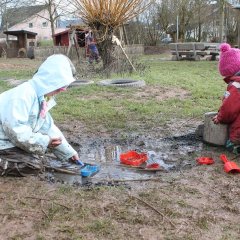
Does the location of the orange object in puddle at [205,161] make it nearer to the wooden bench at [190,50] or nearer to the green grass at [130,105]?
the green grass at [130,105]

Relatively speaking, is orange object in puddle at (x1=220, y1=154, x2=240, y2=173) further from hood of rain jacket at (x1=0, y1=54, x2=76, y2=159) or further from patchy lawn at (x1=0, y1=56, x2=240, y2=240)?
hood of rain jacket at (x1=0, y1=54, x2=76, y2=159)

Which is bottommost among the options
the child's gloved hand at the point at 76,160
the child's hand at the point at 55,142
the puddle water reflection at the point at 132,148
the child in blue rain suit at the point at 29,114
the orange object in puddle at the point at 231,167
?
the puddle water reflection at the point at 132,148

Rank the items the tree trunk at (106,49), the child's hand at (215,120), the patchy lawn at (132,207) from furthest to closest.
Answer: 1. the tree trunk at (106,49)
2. the child's hand at (215,120)
3. the patchy lawn at (132,207)

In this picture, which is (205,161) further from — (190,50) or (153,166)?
(190,50)

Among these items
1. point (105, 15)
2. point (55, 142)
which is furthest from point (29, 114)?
point (105, 15)

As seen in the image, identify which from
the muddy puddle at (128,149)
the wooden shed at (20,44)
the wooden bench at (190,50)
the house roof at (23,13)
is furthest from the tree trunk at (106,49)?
the house roof at (23,13)

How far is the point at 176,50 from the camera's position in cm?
2102

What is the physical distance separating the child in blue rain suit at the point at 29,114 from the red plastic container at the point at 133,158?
83 centimetres

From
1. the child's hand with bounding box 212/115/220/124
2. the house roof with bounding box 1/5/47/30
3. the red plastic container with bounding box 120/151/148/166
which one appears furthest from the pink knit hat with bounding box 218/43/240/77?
the house roof with bounding box 1/5/47/30

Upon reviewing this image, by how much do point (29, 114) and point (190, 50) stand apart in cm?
1795

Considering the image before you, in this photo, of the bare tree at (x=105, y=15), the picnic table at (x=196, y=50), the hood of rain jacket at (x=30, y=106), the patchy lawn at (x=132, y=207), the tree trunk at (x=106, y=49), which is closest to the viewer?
the patchy lawn at (x=132, y=207)

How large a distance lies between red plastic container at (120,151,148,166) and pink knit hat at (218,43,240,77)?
53.3 inches

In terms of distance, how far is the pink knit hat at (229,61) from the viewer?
184 inches

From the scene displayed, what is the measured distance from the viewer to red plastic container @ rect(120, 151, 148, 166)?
4.36m
